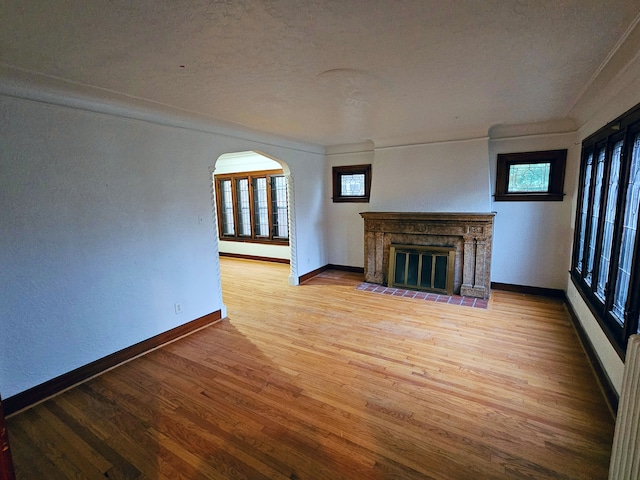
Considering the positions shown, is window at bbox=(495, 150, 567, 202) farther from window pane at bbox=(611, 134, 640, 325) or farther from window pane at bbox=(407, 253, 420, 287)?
window pane at bbox=(611, 134, 640, 325)

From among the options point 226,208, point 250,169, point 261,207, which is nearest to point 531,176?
point 261,207

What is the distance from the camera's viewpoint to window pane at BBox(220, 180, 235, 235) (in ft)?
25.4

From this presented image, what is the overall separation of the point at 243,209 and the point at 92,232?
4.99 meters

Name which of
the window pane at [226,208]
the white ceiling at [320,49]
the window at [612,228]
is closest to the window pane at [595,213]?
the window at [612,228]

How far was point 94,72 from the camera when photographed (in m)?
2.13

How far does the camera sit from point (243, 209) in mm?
7609

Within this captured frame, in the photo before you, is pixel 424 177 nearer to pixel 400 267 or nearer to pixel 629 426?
pixel 400 267

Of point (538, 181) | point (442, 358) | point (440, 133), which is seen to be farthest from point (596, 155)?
point (442, 358)

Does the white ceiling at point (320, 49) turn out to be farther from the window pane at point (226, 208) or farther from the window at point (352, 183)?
the window pane at point (226, 208)

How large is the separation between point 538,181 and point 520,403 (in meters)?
3.32

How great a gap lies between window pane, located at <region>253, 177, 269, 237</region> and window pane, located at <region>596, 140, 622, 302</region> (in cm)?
577

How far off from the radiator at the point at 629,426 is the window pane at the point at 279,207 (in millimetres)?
6054

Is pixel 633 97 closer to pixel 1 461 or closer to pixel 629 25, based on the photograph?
pixel 629 25

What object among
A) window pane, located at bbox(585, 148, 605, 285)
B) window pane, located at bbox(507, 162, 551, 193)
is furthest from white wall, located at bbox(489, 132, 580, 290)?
window pane, located at bbox(585, 148, 605, 285)
